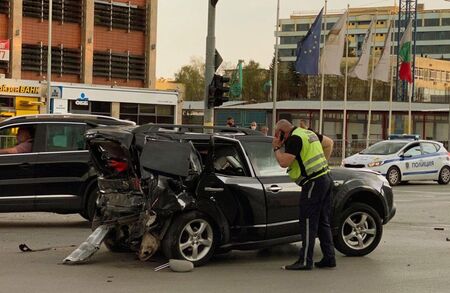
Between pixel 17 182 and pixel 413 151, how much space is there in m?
15.7

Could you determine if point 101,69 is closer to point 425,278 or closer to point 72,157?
point 72,157

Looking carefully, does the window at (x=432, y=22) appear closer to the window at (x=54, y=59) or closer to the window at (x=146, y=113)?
the window at (x=146, y=113)

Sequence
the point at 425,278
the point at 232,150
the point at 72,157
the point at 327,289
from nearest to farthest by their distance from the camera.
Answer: the point at 327,289 < the point at 425,278 < the point at 232,150 < the point at 72,157

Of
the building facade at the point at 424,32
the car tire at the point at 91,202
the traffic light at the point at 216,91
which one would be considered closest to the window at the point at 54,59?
the traffic light at the point at 216,91

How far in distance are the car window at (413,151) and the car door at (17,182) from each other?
15.1 metres

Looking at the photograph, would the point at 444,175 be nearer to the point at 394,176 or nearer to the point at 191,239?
the point at 394,176

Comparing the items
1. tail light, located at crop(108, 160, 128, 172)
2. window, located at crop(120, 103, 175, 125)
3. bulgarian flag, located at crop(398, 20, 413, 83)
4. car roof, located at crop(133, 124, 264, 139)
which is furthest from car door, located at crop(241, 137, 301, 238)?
window, located at crop(120, 103, 175, 125)

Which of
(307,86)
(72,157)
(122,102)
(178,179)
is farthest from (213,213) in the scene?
(307,86)

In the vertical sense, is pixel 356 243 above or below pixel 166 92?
below

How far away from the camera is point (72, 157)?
10773 mm

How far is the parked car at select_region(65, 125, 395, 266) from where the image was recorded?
754 centimetres

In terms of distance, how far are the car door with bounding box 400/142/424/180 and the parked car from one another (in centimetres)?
1435

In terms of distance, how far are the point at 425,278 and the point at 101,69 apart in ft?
123

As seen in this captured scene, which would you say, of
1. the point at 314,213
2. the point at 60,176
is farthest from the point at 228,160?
the point at 60,176
